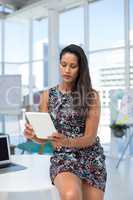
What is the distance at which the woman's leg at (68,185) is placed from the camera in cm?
161

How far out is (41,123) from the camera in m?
1.73

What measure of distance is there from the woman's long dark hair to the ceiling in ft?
18.1

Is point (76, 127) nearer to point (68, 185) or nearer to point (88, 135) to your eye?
point (88, 135)

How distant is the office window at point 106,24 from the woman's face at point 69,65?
5.55 metres

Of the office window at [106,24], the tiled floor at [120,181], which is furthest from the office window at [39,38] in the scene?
the tiled floor at [120,181]

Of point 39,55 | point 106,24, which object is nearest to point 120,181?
point 106,24

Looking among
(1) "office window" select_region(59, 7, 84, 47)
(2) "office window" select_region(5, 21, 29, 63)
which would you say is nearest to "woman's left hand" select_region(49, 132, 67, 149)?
(1) "office window" select_region(59, 7, 84, 47)

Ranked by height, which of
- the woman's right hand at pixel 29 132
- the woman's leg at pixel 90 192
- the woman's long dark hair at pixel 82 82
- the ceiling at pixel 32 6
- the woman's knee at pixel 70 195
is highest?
the ceiling at pixel 32 6

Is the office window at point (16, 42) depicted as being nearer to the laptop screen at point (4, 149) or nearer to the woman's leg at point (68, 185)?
the laptop screen at point (4, 149)

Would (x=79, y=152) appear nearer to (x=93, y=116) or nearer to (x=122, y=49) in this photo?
(x=93, y=116)

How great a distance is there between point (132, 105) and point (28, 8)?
12.9 ft

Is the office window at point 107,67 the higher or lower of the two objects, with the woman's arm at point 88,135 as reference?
higher

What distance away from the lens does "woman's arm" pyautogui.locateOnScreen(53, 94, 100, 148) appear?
1773 mm

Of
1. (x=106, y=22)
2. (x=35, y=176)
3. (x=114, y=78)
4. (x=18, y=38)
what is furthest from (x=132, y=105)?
(x=18, y=38)
